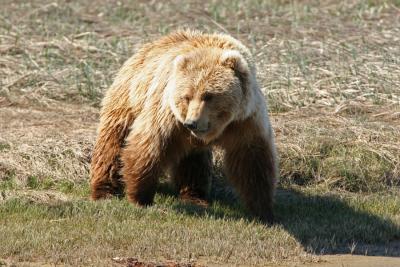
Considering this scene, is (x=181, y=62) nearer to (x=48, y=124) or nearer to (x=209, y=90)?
(x=209, y=90)

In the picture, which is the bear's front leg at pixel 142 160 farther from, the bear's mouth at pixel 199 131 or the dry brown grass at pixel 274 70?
the dry brown grass at pixel 274 70

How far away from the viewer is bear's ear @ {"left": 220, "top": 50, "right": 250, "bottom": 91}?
25.3 feet

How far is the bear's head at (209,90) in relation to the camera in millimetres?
7492

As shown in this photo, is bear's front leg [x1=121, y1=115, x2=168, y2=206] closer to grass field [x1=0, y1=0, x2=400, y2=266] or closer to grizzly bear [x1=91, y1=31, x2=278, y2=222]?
grizzly bear [x1=91, y1=31, x2=278, y2=222]

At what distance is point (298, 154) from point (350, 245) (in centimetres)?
211

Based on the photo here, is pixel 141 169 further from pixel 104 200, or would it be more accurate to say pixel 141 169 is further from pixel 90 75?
pixel 90 75

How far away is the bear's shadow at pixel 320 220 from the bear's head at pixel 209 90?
1.10m

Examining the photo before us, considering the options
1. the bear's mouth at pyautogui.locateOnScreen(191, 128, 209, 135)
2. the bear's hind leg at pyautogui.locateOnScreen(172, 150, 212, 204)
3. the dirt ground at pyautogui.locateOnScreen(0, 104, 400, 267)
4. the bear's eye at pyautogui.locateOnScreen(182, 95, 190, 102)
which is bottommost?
the dirt ground at pyautogui.locateOnScreen(0, 104, 400, 267)

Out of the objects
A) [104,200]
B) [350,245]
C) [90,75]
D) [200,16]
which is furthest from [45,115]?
[200,16]

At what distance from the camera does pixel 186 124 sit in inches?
290

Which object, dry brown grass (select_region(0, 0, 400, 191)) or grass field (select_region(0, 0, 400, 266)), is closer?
grass field (select_region(0, 0, 400, 266))

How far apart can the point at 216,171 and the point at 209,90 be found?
2.43 metres

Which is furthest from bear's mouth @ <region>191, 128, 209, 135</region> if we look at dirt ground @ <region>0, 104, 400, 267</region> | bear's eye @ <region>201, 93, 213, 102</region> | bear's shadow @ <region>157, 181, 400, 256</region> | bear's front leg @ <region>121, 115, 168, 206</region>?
dirt ground @ <region>0, 104, 400, 267</region>

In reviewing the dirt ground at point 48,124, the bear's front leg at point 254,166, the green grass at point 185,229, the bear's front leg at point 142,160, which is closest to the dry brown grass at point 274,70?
the dirt ground at point 48,124
